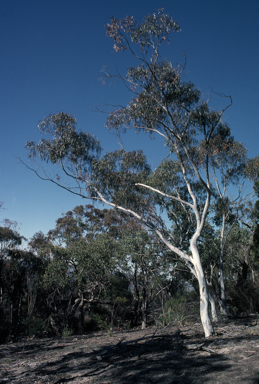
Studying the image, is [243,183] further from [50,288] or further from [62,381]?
[62,381]

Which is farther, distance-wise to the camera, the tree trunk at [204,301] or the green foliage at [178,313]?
the green foliage at [178,313]

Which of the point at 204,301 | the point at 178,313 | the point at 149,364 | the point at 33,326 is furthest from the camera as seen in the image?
the point at 33,326

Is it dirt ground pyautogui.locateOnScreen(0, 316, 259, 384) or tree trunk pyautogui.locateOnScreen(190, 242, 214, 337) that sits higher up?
tree trunk pyautogui.locateOnScreen(190, 242, 214, 337)

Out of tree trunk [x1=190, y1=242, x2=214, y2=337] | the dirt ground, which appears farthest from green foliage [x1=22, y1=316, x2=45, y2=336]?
tree trunk [x1=190, y1=242, x2=214, y2=337]

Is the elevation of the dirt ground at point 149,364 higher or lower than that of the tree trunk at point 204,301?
lower

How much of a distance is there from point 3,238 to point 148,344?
31.3ft

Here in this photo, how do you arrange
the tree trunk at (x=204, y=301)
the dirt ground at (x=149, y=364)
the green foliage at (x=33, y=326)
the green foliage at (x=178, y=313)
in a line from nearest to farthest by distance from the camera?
the dirt ground at (x=149, y=364) < the tree trunk at (x=204, y=301) < the green foliage at (x=178, y=313) < the green foliage at (x=33, y=326)

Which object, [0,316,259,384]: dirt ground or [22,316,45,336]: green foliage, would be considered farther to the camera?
[22,316,45,336]: green foliage

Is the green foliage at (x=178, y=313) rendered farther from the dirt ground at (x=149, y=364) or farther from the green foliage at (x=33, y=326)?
the green foliage at (x=33, y=326)

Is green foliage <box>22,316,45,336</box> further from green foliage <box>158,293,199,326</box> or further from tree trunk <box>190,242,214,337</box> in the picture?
tree trunk <box>190,242,214,337</box>

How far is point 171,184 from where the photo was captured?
12.5 m

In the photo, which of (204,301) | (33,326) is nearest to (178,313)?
(204,301)

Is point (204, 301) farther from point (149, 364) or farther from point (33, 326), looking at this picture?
point (33, 326)

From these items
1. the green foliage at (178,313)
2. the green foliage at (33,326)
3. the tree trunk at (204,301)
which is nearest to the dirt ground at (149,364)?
the tree trunk at (204,301)
